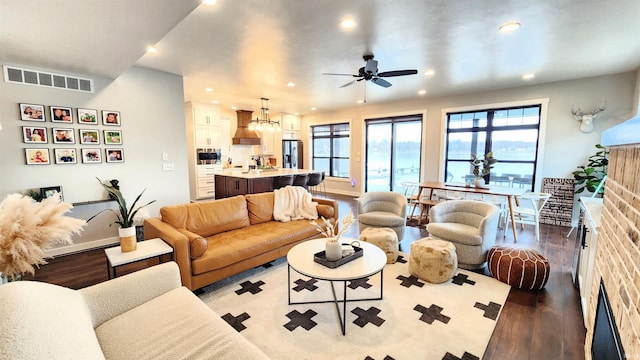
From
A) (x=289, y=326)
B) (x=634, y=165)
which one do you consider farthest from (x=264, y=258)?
(x=634, y=165)

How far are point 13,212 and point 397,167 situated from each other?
24.1 feet

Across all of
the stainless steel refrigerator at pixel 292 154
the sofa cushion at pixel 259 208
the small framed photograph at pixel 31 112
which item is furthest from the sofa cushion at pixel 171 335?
the stainless steel refrigerator at pixel 292 154

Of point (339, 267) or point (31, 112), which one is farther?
point (31, 112)

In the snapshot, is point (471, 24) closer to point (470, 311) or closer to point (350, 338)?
point (470, 311)

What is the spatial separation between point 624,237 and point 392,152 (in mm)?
6508

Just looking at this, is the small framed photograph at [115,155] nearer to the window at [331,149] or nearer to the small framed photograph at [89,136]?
the small framed photograph at [89,136]

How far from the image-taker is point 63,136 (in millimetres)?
3547

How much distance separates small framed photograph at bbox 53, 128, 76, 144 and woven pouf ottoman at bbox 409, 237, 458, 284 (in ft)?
15.2

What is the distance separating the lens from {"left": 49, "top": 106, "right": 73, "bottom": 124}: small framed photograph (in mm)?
3459

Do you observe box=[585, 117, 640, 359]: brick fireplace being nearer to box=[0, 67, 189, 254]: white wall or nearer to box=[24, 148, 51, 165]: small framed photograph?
box=[0, 67, 189, 254]: white wall

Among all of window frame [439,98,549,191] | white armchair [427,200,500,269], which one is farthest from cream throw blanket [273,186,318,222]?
window frame [439,98,549,191]

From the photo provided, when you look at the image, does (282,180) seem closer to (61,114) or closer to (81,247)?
(81,247)

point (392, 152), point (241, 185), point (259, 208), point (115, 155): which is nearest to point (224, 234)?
point (259, 208)

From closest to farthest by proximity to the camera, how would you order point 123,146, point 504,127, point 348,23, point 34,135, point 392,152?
point 348,23 < point 34,135 < point 123,146 < point 504,127 < point 392,152
